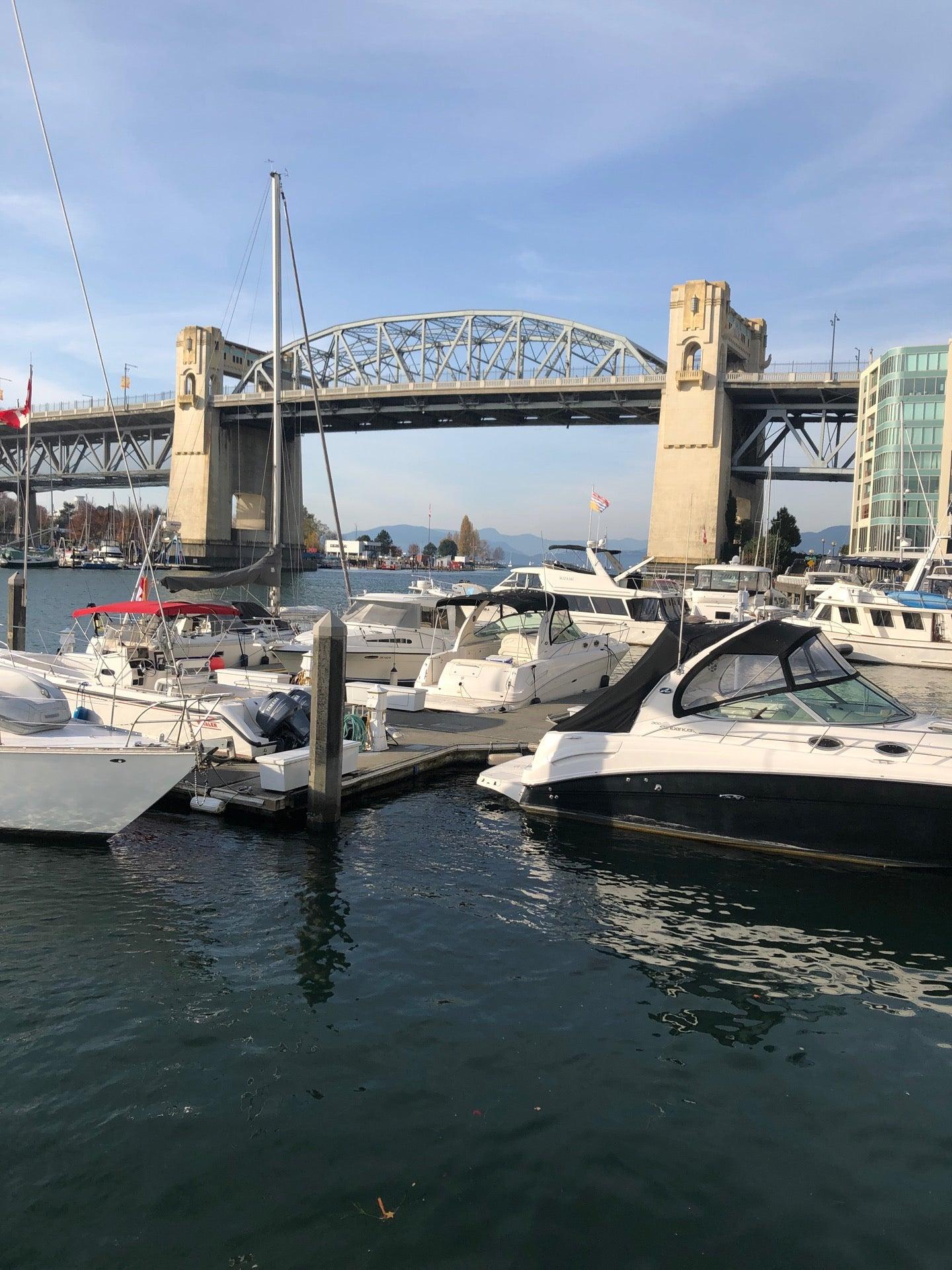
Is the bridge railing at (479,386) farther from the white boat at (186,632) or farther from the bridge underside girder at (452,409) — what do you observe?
the white boat at (186,632)

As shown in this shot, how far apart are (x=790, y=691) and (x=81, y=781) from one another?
28.6 feet

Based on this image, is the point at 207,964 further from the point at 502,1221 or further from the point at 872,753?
the point at 872,753

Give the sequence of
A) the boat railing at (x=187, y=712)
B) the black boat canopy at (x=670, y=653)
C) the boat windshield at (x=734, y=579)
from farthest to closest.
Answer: the boat windshield at (x=734, y=579) < the boat railing at (x=187, y=712) < the black boat canopy at (x=670, y=653)

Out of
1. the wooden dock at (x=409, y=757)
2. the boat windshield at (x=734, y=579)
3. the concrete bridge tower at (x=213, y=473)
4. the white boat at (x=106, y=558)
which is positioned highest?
the concrete bridge tower at (x=213, y=473)

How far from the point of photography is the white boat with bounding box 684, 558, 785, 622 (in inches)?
1462

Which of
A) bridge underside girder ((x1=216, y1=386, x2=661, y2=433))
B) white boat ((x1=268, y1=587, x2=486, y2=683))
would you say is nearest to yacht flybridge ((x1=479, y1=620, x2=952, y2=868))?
white boat ((x1=268, y1=587, x2=486, y2=683))

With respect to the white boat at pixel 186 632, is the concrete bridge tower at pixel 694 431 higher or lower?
higher

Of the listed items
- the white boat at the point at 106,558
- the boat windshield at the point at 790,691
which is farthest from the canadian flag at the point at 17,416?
the white boat at the point at 106,558

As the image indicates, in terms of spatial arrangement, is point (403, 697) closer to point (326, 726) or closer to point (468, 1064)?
point (326, 726)

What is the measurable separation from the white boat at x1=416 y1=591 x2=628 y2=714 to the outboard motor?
4.64 meters

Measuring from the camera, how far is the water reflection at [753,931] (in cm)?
755

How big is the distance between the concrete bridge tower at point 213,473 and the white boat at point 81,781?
87.2 meters

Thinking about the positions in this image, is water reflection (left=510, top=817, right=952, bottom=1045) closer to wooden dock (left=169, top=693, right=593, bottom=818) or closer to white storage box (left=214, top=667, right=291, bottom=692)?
wooden dock (left=169, top=693, right=593, bottom=818)

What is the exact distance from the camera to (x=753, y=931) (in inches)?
355
